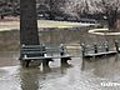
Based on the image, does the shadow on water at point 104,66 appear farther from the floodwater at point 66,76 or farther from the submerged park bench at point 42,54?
the submerged park bench at point 42,54

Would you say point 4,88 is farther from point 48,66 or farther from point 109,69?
point 109,69

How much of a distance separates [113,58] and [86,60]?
67.5 inches

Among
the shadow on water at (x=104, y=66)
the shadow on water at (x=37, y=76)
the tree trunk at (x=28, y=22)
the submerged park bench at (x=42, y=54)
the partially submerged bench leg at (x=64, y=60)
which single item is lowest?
the shadow on water at (x=104, y=66)

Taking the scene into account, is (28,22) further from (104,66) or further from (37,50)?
(104,66)

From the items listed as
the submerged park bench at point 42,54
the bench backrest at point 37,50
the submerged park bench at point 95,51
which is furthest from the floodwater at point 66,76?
the bench backrest at point 37,50

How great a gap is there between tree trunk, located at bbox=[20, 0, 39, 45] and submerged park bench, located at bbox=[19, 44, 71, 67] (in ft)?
3.10

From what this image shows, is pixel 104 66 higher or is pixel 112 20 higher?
pixel 112 20

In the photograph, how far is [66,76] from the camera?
13445mm

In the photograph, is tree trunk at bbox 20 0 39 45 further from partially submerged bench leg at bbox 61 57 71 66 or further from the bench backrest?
partially submerged bench leg at bbox 61 57 71 66

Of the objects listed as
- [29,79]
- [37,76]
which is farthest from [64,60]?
[29,79]

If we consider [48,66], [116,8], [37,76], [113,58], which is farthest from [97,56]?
Answer: [116,8]

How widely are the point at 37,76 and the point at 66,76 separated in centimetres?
115

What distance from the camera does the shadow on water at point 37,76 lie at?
1199cm

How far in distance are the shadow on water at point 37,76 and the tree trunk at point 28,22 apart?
2.42 metres
